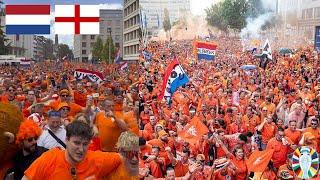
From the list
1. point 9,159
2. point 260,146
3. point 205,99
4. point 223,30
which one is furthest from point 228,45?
point 9,159

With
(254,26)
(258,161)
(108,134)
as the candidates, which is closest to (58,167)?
(108,134)

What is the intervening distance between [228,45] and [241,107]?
873cm

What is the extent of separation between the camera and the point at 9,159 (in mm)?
3502

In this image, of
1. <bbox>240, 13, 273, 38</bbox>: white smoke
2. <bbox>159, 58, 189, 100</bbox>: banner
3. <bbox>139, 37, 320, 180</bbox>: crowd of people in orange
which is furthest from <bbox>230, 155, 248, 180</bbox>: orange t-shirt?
<bbox>240, 13, 273, 38</bbox>: white smoke

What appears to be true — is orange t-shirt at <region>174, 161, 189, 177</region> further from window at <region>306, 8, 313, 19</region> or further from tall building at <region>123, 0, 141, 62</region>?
window at <region>306, 8, 313, 19</region>

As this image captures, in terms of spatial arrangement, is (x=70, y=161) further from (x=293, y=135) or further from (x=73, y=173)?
(x=293, y=135)

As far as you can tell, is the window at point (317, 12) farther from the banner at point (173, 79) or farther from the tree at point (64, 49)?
the tree at point (64, 49)

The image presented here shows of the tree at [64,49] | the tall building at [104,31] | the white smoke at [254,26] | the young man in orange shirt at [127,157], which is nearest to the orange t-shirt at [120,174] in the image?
the young man in orange shirt at [127,157]

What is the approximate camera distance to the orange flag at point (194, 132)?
797 cm

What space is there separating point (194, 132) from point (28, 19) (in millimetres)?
Answer: 2839

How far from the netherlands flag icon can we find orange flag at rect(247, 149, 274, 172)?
3.06 m

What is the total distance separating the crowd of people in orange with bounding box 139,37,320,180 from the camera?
637 centimetres

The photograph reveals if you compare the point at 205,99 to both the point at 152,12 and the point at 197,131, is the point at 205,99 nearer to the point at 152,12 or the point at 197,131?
the point at 152,12

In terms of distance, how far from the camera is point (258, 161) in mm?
6648
